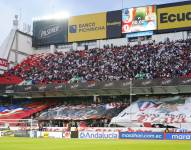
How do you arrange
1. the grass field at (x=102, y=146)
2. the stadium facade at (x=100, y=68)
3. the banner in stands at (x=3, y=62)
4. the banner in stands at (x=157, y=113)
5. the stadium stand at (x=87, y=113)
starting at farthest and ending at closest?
the banner in stands at (x=3, y=62)
the stadium stand at (x=87, y=113)
the stadium facade at (x=100, y=68)
the banner in stands at (x=157, y=113)
the grass field at (x=102, y=146)

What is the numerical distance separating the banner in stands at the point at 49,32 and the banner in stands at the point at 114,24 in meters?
8.98

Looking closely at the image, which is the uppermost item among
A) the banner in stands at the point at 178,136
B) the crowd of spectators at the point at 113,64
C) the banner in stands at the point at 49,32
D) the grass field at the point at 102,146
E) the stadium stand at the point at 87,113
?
the banner in stands at the point at 49,32

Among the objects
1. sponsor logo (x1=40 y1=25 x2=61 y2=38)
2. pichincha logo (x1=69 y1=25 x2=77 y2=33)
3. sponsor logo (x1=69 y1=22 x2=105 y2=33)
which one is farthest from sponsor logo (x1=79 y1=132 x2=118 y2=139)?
sponsor logo (x1=40 y1=25 x2=61 y2=38)

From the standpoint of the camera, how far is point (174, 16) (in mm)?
71875

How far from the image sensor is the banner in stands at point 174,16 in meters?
70.6

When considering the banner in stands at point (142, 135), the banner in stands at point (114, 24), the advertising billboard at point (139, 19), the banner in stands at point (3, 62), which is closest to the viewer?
the banner in stands at point (142, 135)

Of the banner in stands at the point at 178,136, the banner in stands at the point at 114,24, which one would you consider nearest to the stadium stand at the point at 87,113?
the banner in stands at the point at 178,136

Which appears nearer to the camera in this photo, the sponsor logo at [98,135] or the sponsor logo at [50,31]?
the sponsor logo at [98,135]

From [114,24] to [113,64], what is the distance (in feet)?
34.3

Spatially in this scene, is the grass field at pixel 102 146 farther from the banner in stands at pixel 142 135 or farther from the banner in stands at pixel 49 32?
the banner in stands at pixel 49 32

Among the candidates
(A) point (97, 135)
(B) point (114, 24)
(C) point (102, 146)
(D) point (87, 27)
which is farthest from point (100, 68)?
(C) point (102, 146)

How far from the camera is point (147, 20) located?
73000 millimetres

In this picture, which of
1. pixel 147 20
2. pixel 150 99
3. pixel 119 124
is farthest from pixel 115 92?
pixel 147 20

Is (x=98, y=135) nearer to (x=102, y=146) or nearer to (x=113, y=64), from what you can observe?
(x=102, y=146)
